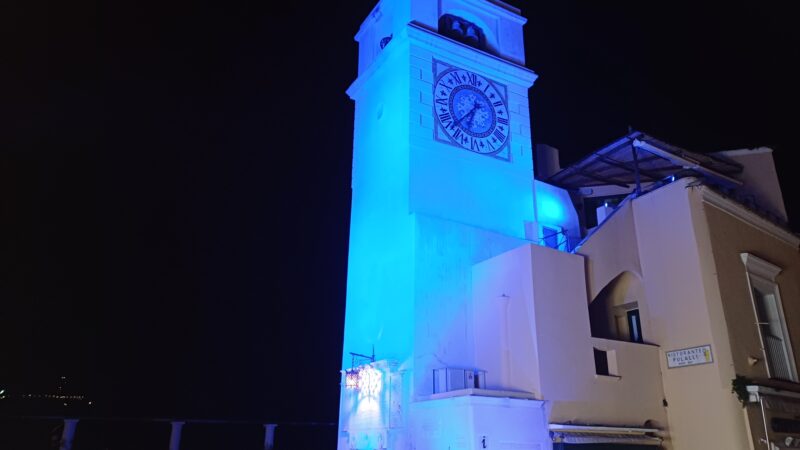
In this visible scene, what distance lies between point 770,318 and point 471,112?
12305 mm

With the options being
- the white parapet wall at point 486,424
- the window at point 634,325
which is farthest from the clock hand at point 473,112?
the white parapet wall at point 486,424

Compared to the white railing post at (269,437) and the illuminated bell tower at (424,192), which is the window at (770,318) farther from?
the white railing post at (269,437)

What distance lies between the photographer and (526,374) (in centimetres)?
1636

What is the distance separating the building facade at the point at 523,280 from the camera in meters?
16.0

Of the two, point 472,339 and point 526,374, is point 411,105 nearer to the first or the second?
point 472,339

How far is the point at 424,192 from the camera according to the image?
1998cm

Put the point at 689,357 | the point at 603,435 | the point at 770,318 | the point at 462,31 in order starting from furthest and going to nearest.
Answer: the point at 462,31
the point at 770,318
the point at 689,357
the point at 603,435

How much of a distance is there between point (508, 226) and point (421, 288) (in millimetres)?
4851

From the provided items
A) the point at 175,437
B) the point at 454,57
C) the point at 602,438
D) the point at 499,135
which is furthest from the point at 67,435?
the point at 454,57

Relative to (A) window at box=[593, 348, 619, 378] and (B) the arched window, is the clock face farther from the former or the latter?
(A) window at box=[593, 348, 619, 378]

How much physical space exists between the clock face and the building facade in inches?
2.7

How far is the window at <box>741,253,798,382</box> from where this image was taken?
17.8m

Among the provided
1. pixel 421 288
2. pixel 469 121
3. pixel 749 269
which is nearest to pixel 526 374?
pixel 421 288

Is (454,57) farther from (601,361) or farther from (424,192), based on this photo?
(601,361)
